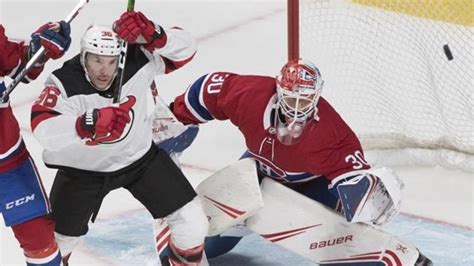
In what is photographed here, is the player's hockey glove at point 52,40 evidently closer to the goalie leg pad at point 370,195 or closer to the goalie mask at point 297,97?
the goalie mask at point 297,97

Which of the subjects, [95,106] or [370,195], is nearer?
[95,106]

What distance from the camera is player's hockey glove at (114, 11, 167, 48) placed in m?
3.23

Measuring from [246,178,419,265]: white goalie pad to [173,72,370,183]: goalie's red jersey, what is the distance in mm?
88

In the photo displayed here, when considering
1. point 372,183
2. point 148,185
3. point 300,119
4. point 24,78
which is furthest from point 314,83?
point 24,78

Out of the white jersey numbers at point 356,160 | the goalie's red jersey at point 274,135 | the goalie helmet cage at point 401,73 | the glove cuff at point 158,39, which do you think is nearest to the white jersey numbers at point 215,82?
the goalie's red jersey at point 274,135

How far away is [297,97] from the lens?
11.0 ft

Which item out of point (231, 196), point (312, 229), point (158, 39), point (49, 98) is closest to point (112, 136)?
point (49, 98)

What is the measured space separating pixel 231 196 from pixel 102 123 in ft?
1.97

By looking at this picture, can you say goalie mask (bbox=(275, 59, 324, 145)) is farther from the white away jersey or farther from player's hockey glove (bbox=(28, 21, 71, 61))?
player's hockey glove (bbox=(28, 21, 71, 61))

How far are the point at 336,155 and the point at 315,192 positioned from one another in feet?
0.69

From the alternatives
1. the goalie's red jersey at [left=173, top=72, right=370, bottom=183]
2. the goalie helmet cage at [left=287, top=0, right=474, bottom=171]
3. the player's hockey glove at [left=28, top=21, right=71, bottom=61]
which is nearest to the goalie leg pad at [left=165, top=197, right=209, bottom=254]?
the goalie's red jersey at [left=173, top=72, right=370, bottom=183]

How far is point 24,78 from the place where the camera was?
132 inches

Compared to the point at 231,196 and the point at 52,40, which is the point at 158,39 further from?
the point at 231,196

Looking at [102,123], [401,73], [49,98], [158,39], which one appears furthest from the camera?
[401,73]
